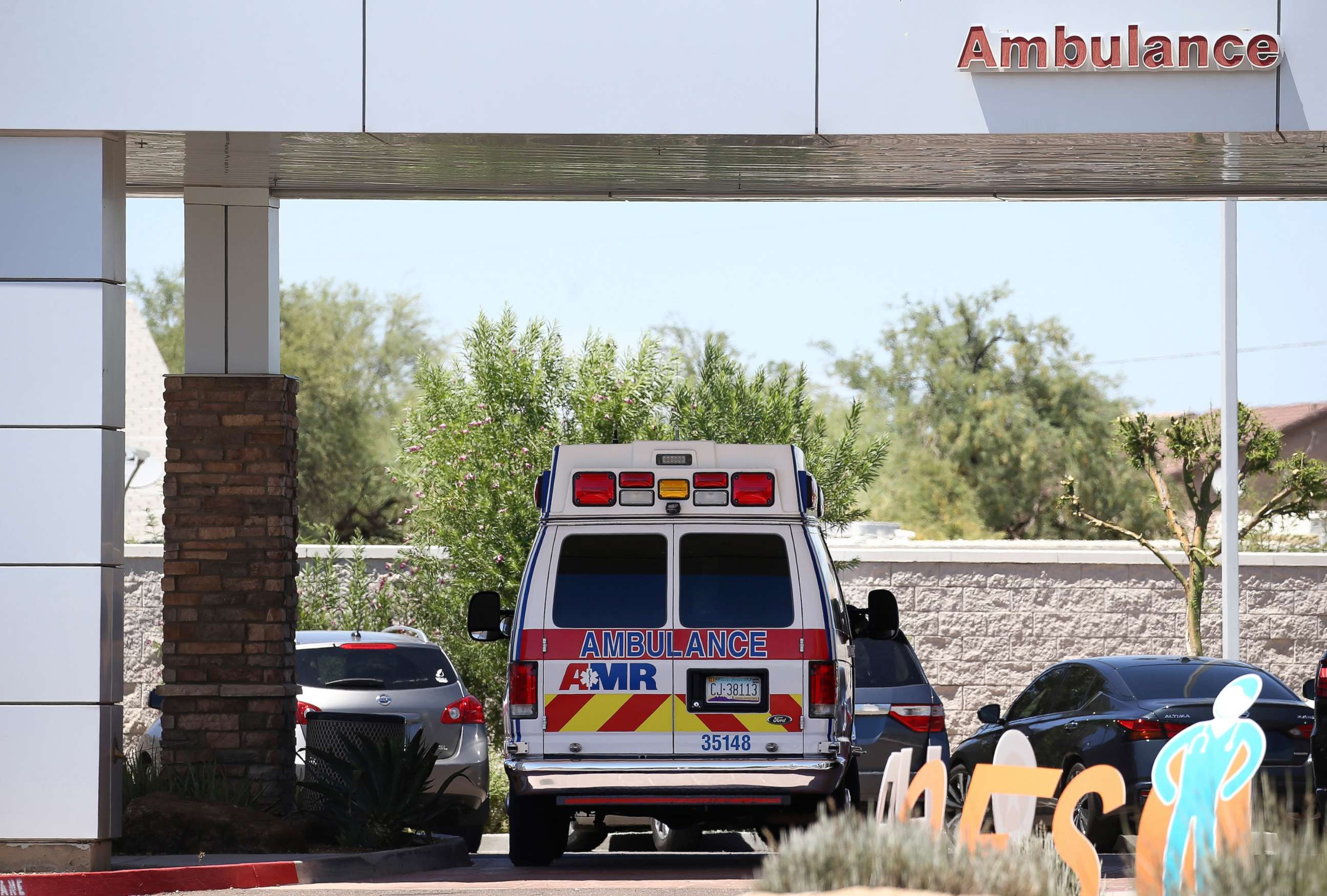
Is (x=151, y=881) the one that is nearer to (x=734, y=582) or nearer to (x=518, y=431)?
(x=734, y=582)

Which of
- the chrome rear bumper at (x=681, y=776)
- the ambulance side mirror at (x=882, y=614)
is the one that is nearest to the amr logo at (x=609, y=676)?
the chrome rear bumper at (x=681, y=776)

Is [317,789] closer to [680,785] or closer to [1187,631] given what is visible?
[680,785]

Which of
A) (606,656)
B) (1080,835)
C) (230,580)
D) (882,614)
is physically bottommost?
(1080,835)

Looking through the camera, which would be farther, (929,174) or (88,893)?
(929,174)

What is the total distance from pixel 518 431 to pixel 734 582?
30.9ft

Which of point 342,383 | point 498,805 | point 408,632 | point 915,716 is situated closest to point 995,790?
point 915,716

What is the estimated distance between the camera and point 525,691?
11.1 m

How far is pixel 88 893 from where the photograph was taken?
1008 cm

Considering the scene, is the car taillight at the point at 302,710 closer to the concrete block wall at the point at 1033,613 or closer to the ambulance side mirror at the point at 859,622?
the ambulance side mirror at the point at 859,622

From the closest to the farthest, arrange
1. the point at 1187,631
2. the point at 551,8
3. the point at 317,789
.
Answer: the point at 551,8, the point at 317,789, the point at 1187,631

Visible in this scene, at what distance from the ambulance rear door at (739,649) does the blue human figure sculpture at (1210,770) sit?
13.6 ft

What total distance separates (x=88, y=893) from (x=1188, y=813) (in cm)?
618

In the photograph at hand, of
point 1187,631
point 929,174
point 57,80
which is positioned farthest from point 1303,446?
point 57,80

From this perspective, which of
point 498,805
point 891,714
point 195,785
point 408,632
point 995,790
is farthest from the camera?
point 498,805
